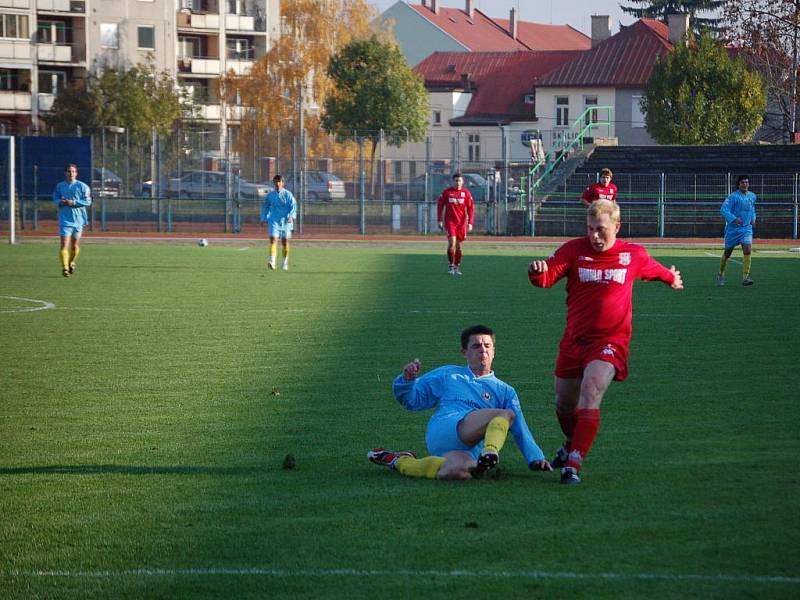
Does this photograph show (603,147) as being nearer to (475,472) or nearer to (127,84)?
(127,84)

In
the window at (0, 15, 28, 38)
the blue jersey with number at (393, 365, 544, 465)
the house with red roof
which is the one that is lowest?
the blue jersey with number at (393, 365, 544, 465)

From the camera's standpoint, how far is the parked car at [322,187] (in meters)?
43.2

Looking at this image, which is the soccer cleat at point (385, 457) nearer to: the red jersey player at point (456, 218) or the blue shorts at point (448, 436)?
the blue shorts at point (448, 436)

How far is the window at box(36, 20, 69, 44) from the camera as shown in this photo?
7088 centimetres

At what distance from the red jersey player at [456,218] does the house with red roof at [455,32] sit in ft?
210

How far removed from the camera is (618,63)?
75438 millimetres

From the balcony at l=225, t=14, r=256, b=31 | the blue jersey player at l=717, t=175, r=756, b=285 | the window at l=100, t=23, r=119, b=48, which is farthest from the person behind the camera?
the balcony at l=225, t=14, r=256, b=31

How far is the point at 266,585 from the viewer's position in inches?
217

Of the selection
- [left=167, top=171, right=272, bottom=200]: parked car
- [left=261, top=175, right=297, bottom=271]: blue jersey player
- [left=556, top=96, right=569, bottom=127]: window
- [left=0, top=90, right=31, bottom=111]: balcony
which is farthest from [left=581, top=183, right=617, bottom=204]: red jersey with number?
[left=556, top=96, right=569, bottom=127]: window

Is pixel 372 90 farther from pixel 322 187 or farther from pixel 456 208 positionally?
pixel 456 208

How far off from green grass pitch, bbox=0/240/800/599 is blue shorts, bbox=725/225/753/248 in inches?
205

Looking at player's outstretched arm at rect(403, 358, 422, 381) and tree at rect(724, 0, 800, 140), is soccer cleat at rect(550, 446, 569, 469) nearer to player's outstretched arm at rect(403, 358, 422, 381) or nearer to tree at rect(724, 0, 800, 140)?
player's outstretched arm at rect(403, 358, 422, 381)

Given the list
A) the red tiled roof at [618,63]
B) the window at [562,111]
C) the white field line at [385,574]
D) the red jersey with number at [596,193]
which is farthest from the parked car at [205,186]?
the white field line at [385,574]

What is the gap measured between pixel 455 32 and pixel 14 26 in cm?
3723
